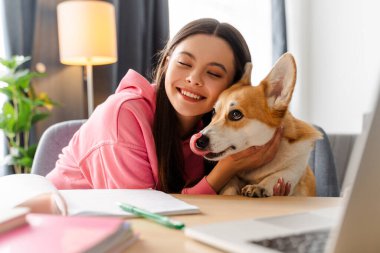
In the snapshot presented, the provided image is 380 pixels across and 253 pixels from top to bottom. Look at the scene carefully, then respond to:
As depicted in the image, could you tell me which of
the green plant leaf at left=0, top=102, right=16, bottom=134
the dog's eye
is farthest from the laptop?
the green plant leaf at left=0, top=102, right=16, bottom=134

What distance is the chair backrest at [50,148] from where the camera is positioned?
158 cm

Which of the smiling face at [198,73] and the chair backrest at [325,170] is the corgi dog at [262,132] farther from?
the chair backrest at [325,170]

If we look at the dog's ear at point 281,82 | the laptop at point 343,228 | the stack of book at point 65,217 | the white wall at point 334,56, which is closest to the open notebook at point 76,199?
the stack of book at point 65,217

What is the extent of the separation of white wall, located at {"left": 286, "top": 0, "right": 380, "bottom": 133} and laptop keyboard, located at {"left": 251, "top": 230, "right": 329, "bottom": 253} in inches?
105

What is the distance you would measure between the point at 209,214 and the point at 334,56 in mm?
3056

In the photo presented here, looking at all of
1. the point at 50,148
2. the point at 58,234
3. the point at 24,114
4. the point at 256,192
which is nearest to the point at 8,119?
the point at 24,114

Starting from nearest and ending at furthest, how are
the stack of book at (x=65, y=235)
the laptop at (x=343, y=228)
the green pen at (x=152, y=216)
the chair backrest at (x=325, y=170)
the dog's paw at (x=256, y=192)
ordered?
1. the laptop at (x=343, y=228)
2. the stack of book at (x=65, y=235)
3. the green pen at (x=152, y=216)
4. the dog's paw at (x=256, y=192)
5. the chair backrest at (x=325, y=170)

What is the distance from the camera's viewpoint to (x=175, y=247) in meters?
0.54

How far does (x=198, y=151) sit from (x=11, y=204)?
1.74 feet

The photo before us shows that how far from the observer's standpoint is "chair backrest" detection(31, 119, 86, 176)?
62.0 inches

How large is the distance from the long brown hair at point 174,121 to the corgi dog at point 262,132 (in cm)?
9

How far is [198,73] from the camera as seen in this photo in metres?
1.18

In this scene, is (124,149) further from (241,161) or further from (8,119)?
(8,119)

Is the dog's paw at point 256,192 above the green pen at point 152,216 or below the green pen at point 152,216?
below
